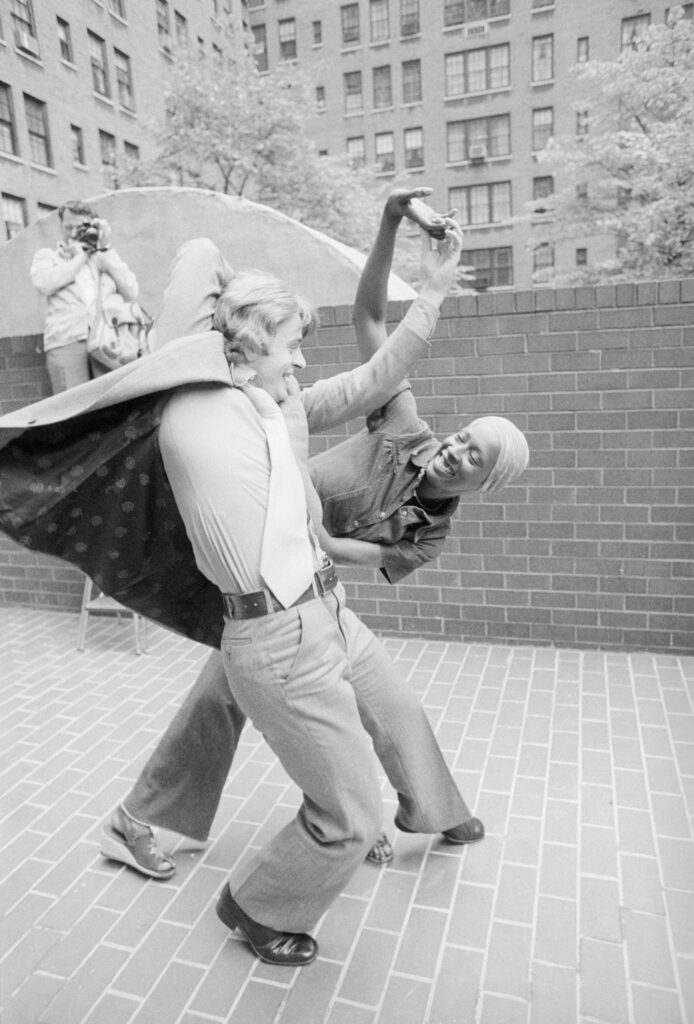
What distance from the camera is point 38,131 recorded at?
566 inches

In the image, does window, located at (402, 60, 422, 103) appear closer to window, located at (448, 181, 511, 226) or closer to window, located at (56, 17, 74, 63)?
window, located at (56, 17, 74, 63)

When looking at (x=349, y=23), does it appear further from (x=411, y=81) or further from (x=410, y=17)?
(x=411, y=81)

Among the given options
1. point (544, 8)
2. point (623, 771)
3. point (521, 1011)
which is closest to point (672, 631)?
point (623, 771)

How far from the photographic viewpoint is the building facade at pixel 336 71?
9.78 metres

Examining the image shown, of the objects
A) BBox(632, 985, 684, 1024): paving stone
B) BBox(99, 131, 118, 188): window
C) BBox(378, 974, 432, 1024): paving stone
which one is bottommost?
BBox(632, 985, 684, 1024): paving stone

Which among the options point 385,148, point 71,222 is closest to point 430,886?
point 71,222

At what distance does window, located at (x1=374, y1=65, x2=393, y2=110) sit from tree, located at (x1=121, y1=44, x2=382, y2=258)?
1773 mm

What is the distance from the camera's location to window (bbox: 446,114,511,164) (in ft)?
81.5

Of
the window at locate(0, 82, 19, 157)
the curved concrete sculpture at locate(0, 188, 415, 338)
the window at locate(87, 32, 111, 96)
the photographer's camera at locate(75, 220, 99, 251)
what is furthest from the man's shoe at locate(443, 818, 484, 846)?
the window at locate(0, 82, 19, 157)

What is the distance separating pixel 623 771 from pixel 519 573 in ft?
5.16

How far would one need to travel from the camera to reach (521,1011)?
82.5 inches

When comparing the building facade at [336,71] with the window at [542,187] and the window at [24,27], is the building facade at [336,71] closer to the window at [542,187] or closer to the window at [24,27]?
the window at [24,27]

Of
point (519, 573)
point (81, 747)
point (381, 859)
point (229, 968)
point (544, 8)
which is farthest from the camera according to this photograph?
point (544, 8)

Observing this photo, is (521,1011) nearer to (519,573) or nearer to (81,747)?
(81,747)
